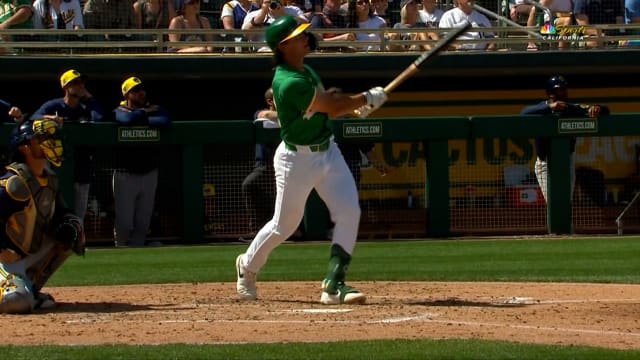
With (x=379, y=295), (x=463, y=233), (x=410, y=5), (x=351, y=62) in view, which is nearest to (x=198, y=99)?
(x=351, y=62)

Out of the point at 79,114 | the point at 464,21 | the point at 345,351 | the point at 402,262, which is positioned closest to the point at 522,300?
the point at 345,351

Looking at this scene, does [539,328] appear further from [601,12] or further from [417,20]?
[601,12]

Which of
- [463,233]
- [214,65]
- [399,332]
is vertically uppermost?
[214,65]

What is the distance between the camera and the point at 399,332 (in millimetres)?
6668

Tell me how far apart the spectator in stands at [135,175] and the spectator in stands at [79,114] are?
294mm

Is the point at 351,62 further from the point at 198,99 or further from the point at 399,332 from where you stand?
the point at 399,332

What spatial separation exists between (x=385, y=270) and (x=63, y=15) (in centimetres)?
733

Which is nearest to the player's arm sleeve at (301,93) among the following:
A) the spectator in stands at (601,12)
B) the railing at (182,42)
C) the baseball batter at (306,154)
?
the baseball batter at (306,154)

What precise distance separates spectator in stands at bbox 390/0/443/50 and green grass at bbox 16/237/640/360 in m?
3.59

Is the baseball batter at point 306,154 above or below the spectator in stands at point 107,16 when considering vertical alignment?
below

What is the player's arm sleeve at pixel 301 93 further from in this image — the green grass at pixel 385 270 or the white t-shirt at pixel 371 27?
the white t-shirt at pixel 371 27

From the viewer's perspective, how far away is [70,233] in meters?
7.81

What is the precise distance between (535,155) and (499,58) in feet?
6.43

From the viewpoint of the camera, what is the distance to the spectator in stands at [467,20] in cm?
1639
